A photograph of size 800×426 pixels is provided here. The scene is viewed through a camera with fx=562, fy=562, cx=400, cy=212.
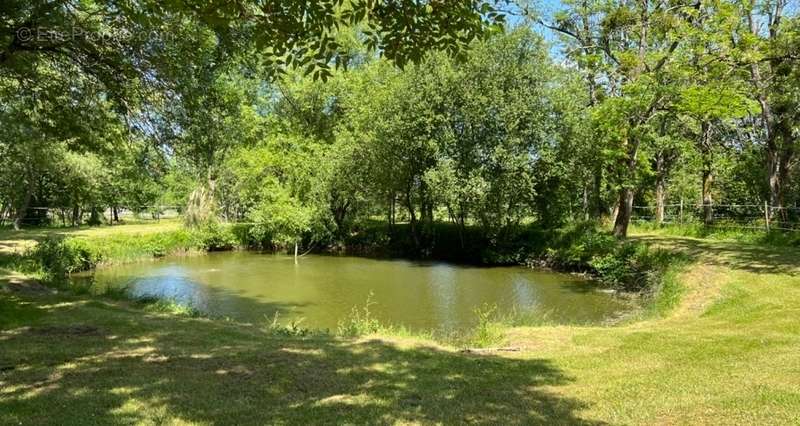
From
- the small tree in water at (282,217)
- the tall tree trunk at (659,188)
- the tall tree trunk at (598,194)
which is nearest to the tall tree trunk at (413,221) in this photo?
the small tree in water at (282,217)

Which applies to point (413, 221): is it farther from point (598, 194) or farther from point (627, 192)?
point (627, 192)

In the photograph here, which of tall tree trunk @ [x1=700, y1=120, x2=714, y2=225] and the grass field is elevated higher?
tall tree trunk @ [x1=700, y1=120, x2=714, y2=225]

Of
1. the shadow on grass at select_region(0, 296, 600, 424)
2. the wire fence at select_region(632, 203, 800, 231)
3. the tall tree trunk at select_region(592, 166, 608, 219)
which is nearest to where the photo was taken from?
the shadow on grass at select_region(0, 296, 600, 424)

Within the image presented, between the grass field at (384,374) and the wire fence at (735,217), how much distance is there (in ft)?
38.1

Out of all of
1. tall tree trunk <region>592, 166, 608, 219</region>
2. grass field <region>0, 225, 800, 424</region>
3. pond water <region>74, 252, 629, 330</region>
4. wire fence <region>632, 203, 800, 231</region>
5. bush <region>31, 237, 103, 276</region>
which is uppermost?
tall tree trunk <region>592, 166, 608, 219</region>

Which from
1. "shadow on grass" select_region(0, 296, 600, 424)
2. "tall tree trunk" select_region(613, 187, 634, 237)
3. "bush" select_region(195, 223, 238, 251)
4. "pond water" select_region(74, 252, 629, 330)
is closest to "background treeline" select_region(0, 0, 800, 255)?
"tall tree trunk" select_region(613, 187, 634, 237)

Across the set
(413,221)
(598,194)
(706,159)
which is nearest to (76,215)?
(413,221)

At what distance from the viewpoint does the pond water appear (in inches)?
533

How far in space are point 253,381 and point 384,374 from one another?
133cm

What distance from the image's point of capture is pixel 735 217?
28219mm

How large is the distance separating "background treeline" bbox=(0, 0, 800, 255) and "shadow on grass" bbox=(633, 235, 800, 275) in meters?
3.15

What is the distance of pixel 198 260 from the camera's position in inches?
1053

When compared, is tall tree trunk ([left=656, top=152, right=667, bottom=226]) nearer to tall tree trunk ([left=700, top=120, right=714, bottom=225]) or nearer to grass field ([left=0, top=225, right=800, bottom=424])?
tall tree trunk ([left=700, top=120, right=714, bottom=225])

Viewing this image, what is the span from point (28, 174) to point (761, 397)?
35.0 metres
